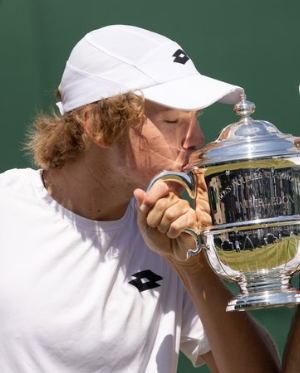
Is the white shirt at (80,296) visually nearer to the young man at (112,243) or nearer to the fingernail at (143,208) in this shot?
the young man at (112,243)

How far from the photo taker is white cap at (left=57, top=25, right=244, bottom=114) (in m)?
2.56

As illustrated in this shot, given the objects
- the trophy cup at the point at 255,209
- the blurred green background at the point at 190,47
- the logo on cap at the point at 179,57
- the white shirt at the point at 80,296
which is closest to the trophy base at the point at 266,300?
the trophy cup at the point at 255,209

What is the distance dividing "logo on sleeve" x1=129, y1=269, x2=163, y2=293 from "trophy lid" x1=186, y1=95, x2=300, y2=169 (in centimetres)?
40

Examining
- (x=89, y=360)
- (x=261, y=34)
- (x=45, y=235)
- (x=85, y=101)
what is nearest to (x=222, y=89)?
(x=85, y=101)

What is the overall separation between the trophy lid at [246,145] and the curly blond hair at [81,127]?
0.87 ft

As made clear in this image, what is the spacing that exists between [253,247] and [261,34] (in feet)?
4.49

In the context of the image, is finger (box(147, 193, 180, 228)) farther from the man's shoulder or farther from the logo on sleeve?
the man's shoulder

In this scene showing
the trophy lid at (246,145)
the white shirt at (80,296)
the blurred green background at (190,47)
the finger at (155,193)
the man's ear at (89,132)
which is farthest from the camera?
the blurred green background at (190,47)

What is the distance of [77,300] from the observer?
253 cm

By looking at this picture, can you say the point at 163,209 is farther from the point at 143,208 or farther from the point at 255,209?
the point at 255,209

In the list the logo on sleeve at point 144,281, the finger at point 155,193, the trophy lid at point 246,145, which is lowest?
the logo on sleeve at point 144,281

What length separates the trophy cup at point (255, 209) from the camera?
224 cm

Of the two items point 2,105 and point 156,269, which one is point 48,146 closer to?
point 156,269

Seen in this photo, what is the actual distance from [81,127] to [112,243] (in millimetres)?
286
